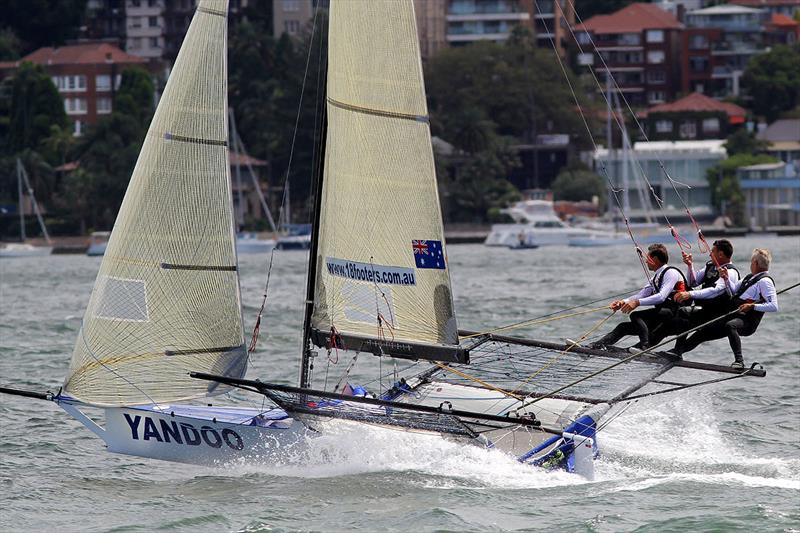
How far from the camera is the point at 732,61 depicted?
390 ft

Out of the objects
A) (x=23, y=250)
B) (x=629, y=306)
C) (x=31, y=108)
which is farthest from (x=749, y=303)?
(x=31, y=108)

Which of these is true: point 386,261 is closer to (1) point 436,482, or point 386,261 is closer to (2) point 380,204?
(2) point 380,204

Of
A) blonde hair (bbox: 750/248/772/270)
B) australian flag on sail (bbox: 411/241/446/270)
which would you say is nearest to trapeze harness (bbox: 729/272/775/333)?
blonde hair (bbox: 750/248/772/270)

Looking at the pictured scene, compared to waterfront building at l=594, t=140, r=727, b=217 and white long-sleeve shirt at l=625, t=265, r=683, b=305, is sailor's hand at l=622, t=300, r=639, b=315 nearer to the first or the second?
white long-sleeve shirt at l=625, t=265, r=683, b=305

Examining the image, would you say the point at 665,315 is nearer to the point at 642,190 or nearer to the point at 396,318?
the point at 396,318

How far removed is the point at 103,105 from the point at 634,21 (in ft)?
115

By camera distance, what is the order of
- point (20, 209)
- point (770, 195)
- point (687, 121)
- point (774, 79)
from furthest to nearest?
point (774, 79), point (687, 121), point (770, 195), point (20, 209)

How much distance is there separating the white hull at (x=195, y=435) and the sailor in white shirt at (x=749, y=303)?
386 centimetres

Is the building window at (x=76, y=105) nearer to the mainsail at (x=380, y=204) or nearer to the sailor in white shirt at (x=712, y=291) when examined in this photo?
the mainsail at (x=380, y=204)

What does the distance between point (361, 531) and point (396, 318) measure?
2.52 m

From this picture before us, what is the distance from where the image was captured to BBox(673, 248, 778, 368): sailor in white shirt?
1552cm

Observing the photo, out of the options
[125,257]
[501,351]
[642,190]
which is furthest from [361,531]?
[642,190]

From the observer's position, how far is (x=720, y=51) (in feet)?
387

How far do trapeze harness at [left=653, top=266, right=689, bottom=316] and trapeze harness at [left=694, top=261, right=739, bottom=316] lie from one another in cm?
20
